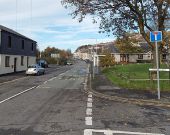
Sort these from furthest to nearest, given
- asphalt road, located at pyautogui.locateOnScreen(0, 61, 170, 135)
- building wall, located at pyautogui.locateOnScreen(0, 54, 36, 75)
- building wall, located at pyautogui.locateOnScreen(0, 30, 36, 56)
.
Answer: building wall, located at pyautogui.locateOnScreen(0, 30, 36, 56), building wall, located at pyautogui.locateOnScreen(0, 54, 36, 75), asphalt road, located at pyautogui.locateOnScreen(0, 61, 170, 135)

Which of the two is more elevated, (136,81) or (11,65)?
(11,65)

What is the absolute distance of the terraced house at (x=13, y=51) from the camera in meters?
40.4

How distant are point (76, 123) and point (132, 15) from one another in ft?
49.6

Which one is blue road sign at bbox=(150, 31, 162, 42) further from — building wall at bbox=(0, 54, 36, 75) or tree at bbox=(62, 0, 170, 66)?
building wall at bbox=(0, 54, 36, 75)

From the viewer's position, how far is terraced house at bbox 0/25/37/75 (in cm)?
4041

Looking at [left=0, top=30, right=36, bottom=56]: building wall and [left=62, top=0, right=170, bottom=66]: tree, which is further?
A: [left=0, top=30, right=36, bottom=56]: building wall

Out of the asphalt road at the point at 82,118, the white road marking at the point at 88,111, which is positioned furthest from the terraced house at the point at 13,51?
the white road marking at the point at 88,111

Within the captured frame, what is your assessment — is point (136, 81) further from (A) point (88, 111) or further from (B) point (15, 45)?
(B) point (15, 45)

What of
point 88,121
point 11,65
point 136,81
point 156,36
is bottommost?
point 88,121

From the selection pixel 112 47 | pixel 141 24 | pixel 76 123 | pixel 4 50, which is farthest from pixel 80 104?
pixel 112 47

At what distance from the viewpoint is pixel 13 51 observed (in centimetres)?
4500

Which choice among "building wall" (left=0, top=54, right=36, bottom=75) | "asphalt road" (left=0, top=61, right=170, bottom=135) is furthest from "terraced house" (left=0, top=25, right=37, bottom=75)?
"asphalt road" (left=0, top=61, right=170, bottom=135)

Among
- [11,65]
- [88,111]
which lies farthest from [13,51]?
[88,111]

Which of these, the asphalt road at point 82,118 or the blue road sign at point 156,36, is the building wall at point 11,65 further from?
the blue road sign at point 156,36
